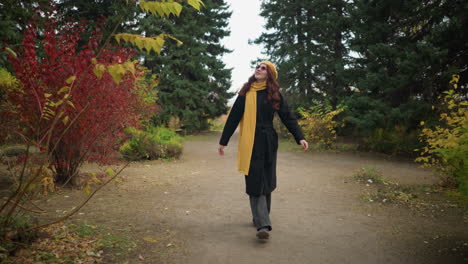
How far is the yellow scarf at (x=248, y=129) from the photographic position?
4.01m

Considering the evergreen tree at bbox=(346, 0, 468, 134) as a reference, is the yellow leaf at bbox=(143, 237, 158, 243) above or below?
below

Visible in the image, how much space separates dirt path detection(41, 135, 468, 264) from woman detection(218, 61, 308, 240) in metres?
0.54

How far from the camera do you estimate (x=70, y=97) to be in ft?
14.7

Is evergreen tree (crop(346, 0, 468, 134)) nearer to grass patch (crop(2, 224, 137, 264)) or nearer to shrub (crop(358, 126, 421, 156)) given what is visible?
shrub (crop(358, 126, 421, 156))

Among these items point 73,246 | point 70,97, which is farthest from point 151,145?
point 73,246

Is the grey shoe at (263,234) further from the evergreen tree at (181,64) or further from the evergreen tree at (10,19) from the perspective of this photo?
the evergreen tree at (181,64)

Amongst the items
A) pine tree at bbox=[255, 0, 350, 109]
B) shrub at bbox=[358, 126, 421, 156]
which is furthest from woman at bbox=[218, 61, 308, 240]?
pine tree at bbox=[255, 0, 350, 109]

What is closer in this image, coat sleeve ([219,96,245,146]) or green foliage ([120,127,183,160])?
coat sleeve ([219,96,245,146])

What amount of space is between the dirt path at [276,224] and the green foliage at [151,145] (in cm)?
219

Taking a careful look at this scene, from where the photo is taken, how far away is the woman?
156 inches

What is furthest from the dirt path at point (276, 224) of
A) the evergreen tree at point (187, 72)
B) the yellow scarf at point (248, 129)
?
the evergreen tree at point (187, 72)

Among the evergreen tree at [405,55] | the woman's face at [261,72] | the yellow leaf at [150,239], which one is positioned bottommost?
the yellow leaf at [150,239]

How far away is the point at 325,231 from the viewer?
165 inches

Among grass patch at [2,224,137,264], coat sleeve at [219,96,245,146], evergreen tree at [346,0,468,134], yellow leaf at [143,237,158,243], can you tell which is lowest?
yellow leaf at [143,237,158,243]
